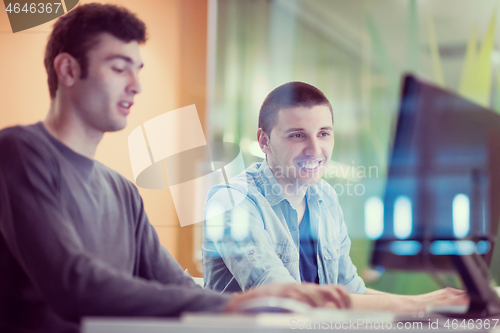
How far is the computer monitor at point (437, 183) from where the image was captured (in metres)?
0.92

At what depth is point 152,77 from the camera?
1.22m

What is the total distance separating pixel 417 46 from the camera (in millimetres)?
1529

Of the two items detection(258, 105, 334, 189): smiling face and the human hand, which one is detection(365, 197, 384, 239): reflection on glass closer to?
detection(258, 105, 334, 189): smiling face

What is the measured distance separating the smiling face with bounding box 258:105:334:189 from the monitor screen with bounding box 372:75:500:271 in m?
0.36

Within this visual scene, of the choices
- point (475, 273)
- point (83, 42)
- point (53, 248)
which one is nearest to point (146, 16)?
point (83, 42)

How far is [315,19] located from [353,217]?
2.59 feet

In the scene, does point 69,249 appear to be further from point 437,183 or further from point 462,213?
point 462,213

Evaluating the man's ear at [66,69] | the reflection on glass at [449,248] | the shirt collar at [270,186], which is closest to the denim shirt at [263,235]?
the shirt collar at [270,186]

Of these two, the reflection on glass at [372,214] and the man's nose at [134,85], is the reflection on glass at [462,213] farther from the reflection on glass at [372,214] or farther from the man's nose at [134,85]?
the man's nose at [134,85]

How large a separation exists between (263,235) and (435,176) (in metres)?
0.54

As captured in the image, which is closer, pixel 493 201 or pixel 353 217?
pixel 493 201

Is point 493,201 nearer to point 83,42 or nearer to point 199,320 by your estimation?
point 199,320

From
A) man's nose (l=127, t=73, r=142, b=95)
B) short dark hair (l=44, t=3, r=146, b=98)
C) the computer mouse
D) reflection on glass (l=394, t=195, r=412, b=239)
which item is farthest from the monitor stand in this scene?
short dark hair (l=44, t=3, r=146, b=98)

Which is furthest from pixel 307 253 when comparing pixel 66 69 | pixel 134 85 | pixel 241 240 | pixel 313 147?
pixel 66 69
